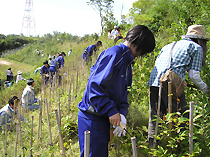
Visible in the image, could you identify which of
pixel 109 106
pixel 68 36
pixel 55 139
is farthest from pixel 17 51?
pixel 109 106

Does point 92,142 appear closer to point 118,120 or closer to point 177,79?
point 118,120

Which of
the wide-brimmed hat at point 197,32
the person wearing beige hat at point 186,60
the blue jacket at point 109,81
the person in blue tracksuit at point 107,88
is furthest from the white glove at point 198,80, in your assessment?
the blue jacket at point 109,81

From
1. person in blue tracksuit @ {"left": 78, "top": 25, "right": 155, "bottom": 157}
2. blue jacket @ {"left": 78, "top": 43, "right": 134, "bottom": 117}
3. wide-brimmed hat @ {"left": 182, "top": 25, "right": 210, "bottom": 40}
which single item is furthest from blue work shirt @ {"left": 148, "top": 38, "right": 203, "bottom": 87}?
blue jacket @ {"left": 78, "top": 43, "right": 134, "bottom": 117}

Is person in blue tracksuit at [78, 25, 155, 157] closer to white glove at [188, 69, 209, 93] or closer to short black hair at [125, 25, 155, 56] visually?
short black hair at [125, 25, 155, 56]

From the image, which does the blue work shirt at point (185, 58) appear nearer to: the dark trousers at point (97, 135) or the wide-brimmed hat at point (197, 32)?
the wide-brimmed hat at point (197, 32)

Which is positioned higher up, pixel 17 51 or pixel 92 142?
pixel 17 51

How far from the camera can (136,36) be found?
4.25 ft

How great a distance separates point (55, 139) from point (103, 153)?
5.91 feet

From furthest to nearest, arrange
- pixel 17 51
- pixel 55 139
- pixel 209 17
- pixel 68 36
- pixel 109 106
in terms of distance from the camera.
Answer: pixel 17 51 → pixel 68 36 → pixel 209 17 → pixel 55 139 → pixel 109 106

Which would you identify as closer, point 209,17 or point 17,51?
point 209,17

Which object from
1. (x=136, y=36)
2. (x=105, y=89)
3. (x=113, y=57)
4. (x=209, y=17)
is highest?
(x=209, y=17)

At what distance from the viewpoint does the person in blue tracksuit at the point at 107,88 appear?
1163 millimetres

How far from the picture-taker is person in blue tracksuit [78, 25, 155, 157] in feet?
3.82

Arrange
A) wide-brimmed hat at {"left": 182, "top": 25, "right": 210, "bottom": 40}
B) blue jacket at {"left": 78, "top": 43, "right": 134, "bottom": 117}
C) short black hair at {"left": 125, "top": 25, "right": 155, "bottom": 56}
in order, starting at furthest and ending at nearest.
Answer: wide-brimmed hat at {"left": 182, "top": 25, "right": 210, "bottom": 40} → short black hair at {"left": 125, "top": 25, "right": 155, "bottom": 56} → blue jacket at {"left": 78, "top": 43, "right": 134, "bottom": 117}
